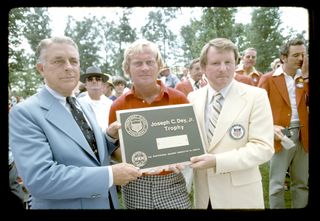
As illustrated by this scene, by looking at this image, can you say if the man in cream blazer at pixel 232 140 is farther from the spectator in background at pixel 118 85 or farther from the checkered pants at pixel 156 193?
the spectator in background at pixel 118 85

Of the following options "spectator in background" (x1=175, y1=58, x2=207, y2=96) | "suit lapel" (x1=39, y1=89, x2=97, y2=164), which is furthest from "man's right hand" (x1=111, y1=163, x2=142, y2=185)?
"spectator in background" (x1=175, y1=58, x2=207, y2=96)

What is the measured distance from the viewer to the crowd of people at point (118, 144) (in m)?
1.44

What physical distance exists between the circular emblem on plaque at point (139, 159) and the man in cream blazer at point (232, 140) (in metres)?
0.33

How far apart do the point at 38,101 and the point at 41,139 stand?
22cm

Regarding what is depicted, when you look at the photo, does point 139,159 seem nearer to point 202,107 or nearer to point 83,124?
point 83,124

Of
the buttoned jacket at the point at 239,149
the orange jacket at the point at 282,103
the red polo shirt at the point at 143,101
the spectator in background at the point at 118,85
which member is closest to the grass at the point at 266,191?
the orange jacket at the point at 282,103

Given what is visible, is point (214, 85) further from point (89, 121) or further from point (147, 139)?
point (89, 121)

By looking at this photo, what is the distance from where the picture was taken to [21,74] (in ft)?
5.48

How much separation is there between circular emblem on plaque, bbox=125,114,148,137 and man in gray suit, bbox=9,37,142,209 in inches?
2.7

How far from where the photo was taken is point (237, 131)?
1.75m

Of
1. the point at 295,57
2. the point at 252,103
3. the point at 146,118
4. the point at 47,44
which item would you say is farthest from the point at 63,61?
the point at 295,57

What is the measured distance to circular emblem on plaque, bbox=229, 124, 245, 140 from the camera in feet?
5.74
